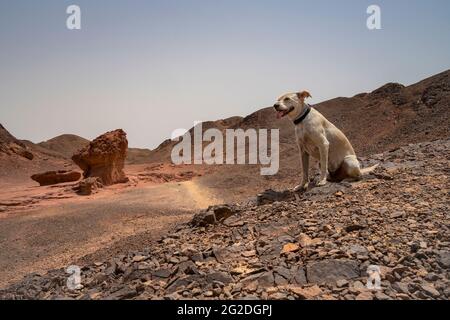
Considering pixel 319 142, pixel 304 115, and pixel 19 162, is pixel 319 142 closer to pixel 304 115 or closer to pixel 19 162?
pixel 304 115

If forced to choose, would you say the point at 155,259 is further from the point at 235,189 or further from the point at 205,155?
the point at 205,155

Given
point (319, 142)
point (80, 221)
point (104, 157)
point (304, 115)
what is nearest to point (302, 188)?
point (319, 142)

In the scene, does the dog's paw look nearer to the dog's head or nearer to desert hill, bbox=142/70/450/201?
the dog's head

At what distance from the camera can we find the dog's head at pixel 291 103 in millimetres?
6340

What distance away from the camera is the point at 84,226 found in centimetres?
1108

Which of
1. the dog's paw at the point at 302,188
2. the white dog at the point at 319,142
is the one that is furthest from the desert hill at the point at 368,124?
the white dog at the point at 319,142

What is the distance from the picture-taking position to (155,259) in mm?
4801

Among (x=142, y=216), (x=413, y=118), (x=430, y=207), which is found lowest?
(x=142, y=216)

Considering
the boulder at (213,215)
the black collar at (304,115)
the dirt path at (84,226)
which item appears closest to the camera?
the boulder at (213,215)

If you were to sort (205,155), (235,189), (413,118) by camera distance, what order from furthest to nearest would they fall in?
1. (205,155)
2. (413,118)
3. (235,189)

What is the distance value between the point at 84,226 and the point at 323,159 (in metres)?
7.37

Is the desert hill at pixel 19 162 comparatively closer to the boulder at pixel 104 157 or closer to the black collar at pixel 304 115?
the boulder at pixel 104 157
